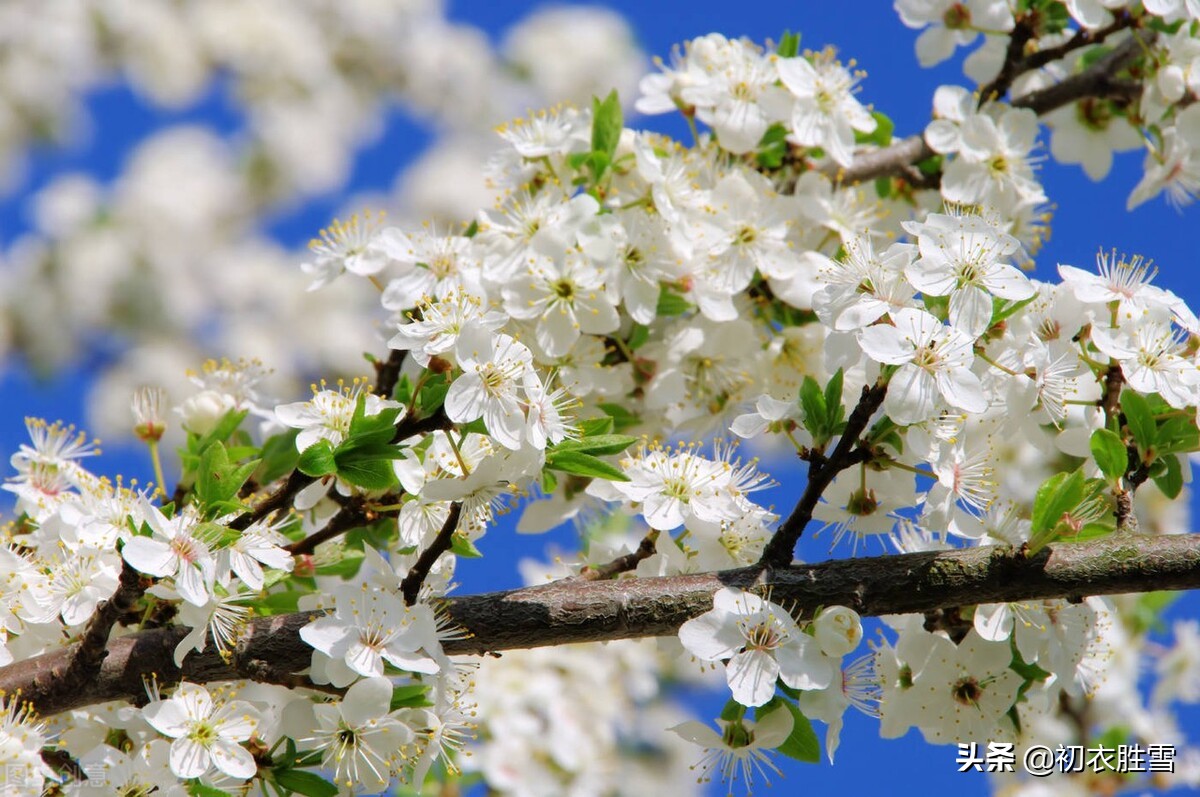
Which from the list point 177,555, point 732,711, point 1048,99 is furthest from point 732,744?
point 1048,99

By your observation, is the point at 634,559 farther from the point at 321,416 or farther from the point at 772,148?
the point at 772,148

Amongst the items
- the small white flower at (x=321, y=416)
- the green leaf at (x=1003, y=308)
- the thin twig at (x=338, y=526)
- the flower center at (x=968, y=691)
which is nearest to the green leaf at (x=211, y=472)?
the small white flower at (x=321, y=416)

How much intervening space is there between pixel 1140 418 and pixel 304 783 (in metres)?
1.26

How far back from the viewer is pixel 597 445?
174 centimetres

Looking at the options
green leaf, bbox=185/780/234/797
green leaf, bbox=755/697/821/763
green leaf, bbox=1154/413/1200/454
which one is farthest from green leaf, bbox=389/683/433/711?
green leaf, bbox=1154/413/1200/454

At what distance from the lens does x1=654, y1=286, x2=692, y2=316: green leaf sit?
2.25 metres

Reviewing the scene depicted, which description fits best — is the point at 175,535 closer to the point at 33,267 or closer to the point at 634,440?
the point at 634,440

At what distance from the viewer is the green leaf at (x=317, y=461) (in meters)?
1.60

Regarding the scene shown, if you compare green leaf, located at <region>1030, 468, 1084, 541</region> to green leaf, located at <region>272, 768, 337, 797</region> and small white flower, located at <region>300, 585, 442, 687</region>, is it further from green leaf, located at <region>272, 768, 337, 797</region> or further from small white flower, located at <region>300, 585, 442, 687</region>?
green leaf, located at <region>272, 768, 337, 797</region>

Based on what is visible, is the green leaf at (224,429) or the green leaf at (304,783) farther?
the green leaf at (224,429)

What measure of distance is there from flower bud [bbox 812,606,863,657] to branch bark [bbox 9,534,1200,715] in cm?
2

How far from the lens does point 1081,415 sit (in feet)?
6.65

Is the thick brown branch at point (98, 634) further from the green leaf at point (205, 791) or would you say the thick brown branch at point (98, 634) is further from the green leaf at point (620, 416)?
the green leaf at point (620, 416)

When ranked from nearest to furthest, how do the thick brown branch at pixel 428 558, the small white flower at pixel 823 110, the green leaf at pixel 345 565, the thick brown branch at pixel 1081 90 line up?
1. the thick brown branch at pixel 428 558
2. the green leaf at pixel 345 565
3. the small white flower at pixel 823 110
4. the thick brown branch at pixel 1081 90
